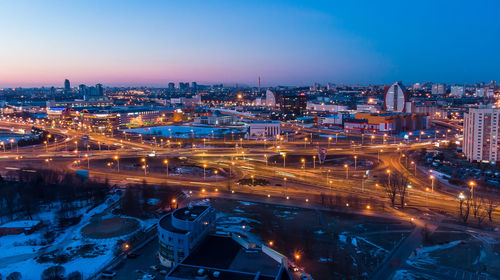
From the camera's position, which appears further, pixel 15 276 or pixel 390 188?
pixel 390 188

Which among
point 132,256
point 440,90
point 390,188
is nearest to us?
point 132,256

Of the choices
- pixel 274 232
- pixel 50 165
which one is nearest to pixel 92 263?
pixel 274 232

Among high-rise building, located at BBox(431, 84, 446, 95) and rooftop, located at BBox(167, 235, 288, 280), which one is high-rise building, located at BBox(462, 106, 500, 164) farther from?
high-rise building, located at BBox(431, 84, 446, 95)

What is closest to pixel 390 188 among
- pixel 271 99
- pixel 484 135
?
pixel 484 135

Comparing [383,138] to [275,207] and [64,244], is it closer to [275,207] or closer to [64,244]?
[275,207]

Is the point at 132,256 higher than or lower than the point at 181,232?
lower

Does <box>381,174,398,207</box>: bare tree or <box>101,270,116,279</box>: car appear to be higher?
<box>381,174,398,207</box>: bare tree

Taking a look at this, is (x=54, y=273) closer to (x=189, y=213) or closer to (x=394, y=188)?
(x=189, y=213)

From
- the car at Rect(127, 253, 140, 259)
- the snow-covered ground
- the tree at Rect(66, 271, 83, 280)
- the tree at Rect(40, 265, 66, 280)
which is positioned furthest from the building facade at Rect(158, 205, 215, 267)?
the tree at Rect(40, 265, 66, 280)
